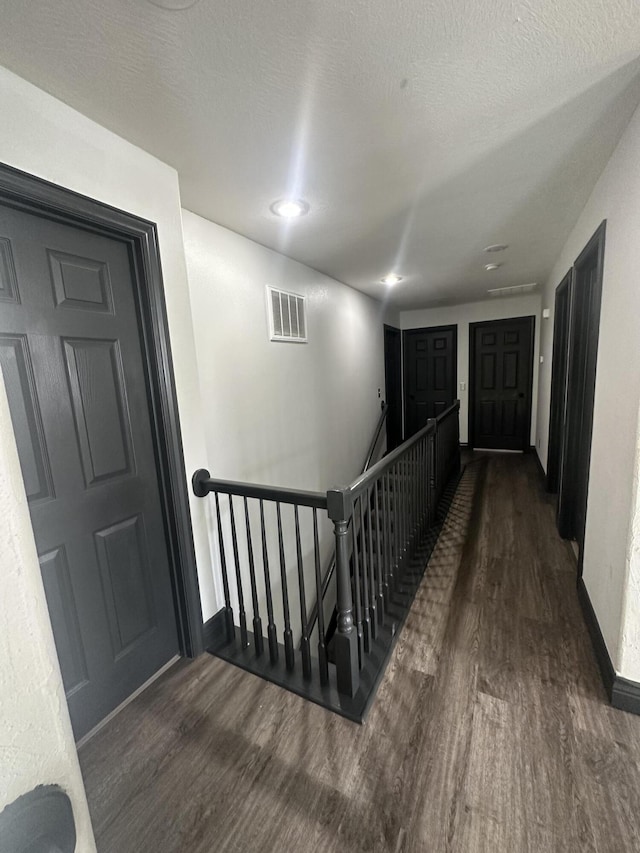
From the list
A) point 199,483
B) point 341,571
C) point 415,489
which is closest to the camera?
point 341,571

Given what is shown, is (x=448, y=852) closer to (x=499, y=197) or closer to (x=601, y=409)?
(x=601, y=409)

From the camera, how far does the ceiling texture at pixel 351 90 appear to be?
980 millimetres

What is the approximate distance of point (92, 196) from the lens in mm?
1336

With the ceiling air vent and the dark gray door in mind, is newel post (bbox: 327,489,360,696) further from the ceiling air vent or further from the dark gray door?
the ceiling air vent

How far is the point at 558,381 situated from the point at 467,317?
2.48 meters

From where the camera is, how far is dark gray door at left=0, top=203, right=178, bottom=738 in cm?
123

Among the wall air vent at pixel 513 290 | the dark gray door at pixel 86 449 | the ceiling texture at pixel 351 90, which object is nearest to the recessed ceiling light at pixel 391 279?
the wall air vent at pixel 513 290

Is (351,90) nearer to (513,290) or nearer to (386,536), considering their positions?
(386,536)

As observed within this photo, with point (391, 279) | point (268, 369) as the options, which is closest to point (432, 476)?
point (268, 369)

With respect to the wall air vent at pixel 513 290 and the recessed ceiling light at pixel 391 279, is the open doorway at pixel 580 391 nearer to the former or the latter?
the recessed ceiling light at pixel 391 279

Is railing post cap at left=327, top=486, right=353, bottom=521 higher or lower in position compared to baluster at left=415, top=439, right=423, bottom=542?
higher

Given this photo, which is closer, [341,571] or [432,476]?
[341,571]

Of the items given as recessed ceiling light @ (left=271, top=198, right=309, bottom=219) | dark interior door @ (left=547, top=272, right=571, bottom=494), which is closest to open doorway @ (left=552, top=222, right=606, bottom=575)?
dark interior door @ (left=547, top=272, right=571, bottom=494)

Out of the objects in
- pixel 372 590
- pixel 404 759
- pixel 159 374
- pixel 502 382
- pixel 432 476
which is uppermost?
pixel 159 374
